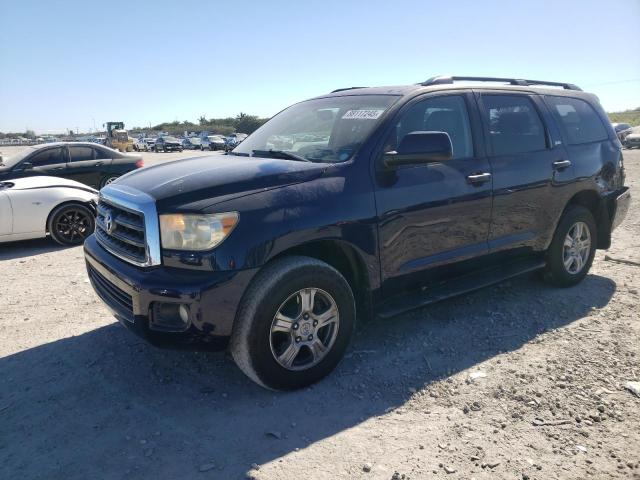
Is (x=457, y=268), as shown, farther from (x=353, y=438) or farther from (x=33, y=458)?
(x=33, y=458)

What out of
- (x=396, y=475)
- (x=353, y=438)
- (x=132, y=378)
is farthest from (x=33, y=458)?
(x=396, y=475)

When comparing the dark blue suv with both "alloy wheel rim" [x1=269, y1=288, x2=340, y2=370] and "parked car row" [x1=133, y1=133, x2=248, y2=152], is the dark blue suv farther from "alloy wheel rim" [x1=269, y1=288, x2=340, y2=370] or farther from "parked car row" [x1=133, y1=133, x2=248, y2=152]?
"parked car row" [x1=133, y1=133, x2=248, y2=152]

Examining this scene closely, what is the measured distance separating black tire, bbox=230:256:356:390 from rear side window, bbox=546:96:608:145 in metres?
2.99

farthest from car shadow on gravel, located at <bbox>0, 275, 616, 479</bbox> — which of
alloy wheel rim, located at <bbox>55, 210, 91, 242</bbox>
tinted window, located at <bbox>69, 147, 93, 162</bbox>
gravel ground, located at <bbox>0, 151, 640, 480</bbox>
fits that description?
tinted window, located at <bbox>69, 147, 93, 162</bbox>

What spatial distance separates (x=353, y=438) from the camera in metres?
2.77

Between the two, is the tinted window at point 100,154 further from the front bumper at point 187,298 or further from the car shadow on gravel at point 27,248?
the front bumper at point 187,298

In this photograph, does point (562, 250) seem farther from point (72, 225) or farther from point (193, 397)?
point (72, 225)

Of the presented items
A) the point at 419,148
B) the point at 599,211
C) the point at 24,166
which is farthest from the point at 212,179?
the point at 24,166

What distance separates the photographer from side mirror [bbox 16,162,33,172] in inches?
399

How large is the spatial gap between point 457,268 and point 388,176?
1.02 meters

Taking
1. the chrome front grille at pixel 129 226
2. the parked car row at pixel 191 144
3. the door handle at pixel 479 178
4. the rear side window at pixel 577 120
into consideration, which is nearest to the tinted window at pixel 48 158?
the chrome front grille at pixel 129 226

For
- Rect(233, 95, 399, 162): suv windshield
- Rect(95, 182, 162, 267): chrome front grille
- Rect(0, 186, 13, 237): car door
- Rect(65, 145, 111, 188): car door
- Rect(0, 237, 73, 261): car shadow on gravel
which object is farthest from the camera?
Rect(65, 145, 111, 188): car door

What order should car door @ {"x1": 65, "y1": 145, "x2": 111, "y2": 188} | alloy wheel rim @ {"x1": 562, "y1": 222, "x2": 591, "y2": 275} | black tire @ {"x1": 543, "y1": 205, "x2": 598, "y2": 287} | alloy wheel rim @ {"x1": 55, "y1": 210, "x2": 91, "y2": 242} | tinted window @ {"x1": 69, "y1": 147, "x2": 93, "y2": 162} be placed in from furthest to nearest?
1. tinted window @ {"x1": 69, "y1": 147, "x2": 93, "y2": 162}
2. car door @ {"x1": 65, "y1": 145, "x2": 111, "y2": 188}
3. alloy wheel rim @ {"x1": 55, "y1": 210, "x2": 91, "y2": 242}
4. alloy wheel rim @ {"x1": 562, "y1": 222, "x2": 591, "y2": 275}
5. black tire @ {"x1": 543, "y1": 205, "x2": 598, "y2": 287}

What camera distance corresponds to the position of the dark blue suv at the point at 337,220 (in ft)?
9.52
